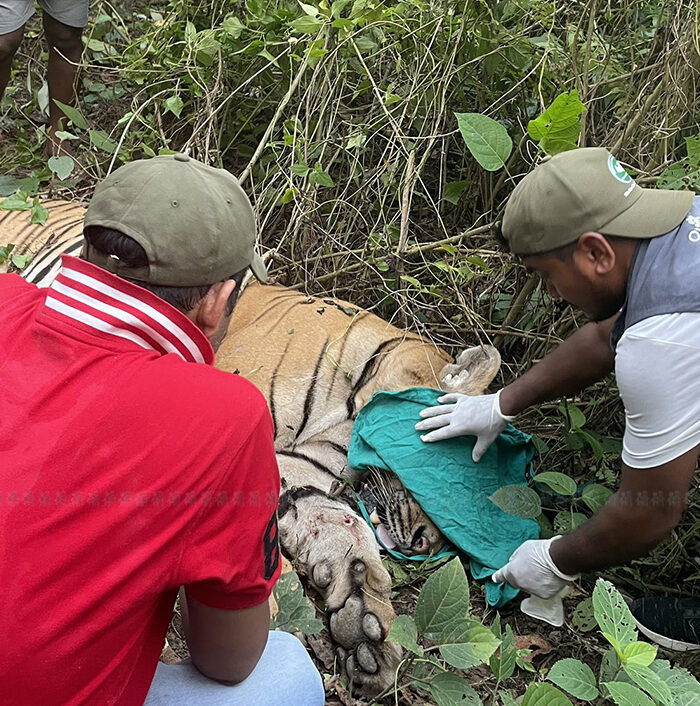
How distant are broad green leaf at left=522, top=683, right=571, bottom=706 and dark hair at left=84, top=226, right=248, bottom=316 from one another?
0.98 m

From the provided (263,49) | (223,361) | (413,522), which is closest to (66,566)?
(413,522)

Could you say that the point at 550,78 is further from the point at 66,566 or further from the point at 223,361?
the point at 66,566

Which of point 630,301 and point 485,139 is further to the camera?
point 485,139

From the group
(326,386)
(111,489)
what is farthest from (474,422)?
(111,489)

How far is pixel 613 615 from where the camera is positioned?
1540 millimetres

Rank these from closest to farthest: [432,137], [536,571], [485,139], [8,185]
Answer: [536,571]
[485,139]
[432,137]
[8,185]

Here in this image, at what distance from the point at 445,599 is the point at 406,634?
0.38ft

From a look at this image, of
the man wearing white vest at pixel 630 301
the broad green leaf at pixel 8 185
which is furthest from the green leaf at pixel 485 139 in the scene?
the broad green leaf at pixel 8 185

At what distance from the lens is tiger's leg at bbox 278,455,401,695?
2.02 metres

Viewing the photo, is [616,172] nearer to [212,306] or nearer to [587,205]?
[587,205]

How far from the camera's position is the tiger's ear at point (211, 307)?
1357mm

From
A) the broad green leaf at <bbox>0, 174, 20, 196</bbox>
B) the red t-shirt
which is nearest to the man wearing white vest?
the red t-shirt

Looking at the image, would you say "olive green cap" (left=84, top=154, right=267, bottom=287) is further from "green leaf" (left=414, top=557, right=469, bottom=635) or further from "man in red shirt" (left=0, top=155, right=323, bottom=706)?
"green leaf" (left=414, top=557, right=469, bottom=635)

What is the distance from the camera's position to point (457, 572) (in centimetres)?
169
